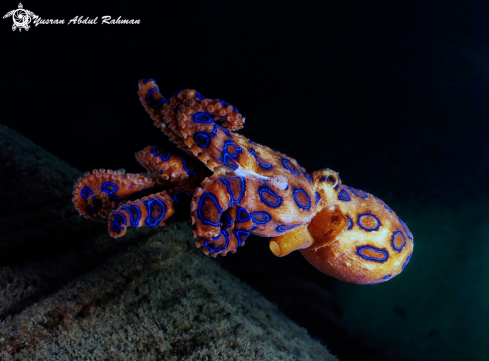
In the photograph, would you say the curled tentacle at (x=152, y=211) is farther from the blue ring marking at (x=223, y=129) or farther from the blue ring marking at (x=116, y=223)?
the blue ring marking at (x=223, y=129)

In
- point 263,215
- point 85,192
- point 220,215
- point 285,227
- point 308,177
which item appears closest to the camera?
point 220,215

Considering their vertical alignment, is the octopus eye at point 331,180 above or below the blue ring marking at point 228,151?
above

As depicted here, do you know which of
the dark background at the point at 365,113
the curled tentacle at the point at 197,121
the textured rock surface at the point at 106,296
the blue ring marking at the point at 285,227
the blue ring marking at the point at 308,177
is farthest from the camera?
the dark background at the point at 365,113

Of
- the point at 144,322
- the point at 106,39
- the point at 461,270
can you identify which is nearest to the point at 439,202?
the point at 461,270

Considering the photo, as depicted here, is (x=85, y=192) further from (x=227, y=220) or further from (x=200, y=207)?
(x=227, y=220)

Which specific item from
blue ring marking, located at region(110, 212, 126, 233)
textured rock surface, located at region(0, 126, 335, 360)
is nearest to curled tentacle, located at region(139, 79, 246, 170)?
blue ring marking, located at region(110, 212, 126, 233)

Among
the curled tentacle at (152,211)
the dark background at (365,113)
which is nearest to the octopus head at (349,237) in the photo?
the curled tentacle at (152,211)

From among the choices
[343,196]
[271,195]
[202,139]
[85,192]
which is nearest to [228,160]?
[202,139]
